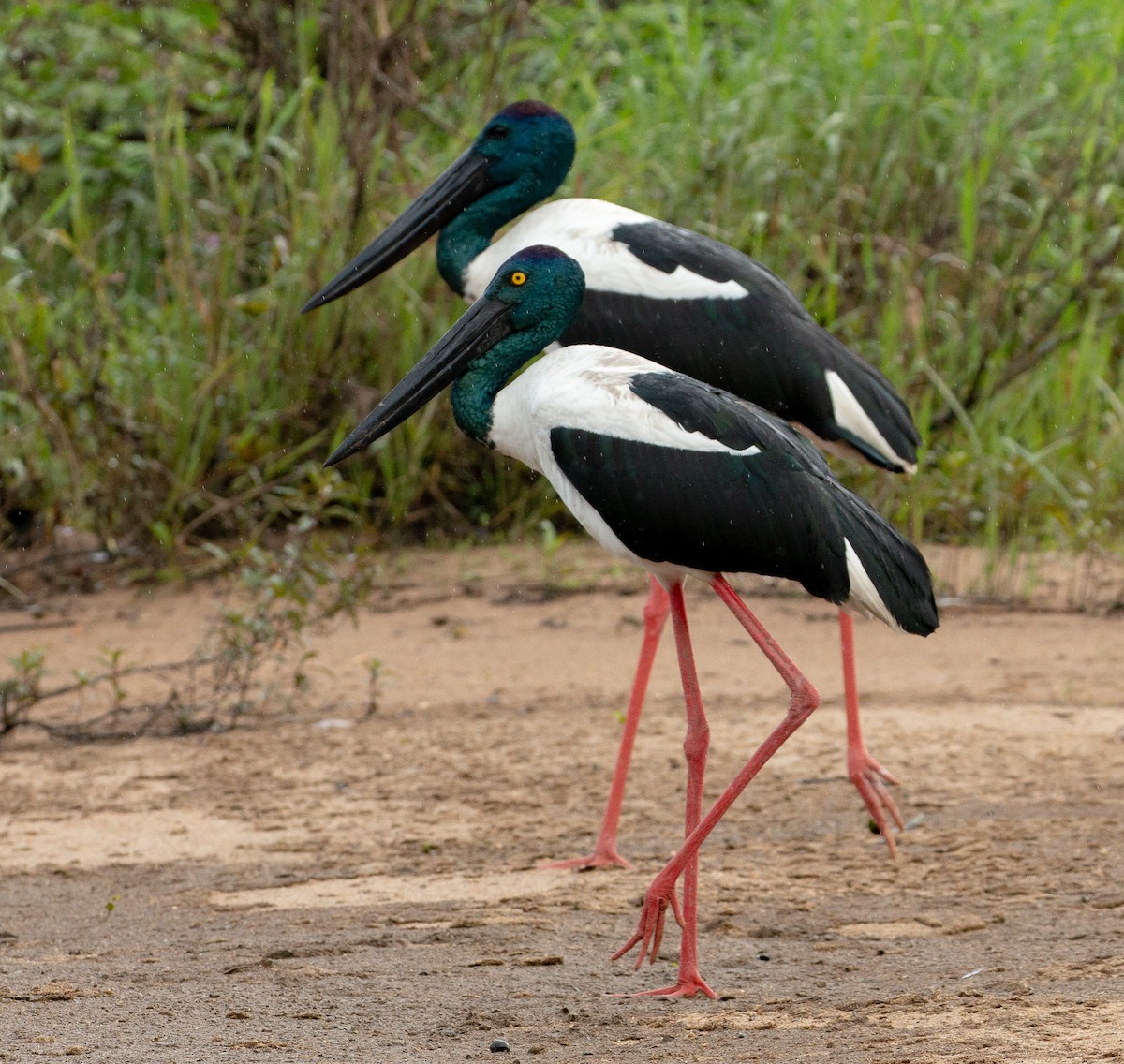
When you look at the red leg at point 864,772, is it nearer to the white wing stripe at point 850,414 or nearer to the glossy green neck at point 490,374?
the white wing stripe at point 850,414

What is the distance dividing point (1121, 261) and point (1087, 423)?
1.00 meters

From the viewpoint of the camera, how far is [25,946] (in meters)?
3.15

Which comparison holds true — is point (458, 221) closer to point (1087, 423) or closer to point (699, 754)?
point (699, 754)

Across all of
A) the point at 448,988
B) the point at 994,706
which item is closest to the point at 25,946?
the point at 448,988

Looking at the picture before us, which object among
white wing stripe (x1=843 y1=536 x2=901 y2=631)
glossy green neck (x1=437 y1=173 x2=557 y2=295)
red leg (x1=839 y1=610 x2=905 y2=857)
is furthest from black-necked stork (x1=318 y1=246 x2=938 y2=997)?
glossy green neck (x1=437 y1=173 x2=557 y2=295)

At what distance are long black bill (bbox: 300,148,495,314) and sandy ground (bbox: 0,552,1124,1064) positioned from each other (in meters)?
1.23

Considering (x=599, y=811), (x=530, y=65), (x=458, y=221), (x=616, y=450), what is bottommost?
(x=599, y=811)

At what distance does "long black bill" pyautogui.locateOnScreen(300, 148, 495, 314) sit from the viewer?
459 cm

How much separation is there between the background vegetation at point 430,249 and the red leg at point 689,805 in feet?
6.31

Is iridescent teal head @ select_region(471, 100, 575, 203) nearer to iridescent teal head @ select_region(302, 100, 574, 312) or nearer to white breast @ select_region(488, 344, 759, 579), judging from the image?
iridescent teal head @ select_region(302, 100, 574, 312)

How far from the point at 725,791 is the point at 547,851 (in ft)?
2.47

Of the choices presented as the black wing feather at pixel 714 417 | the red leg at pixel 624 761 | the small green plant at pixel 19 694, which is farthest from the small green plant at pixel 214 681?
the black wing feather at pixel 714 417

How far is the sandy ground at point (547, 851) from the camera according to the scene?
2.70 metres

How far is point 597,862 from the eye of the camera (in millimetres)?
3748
